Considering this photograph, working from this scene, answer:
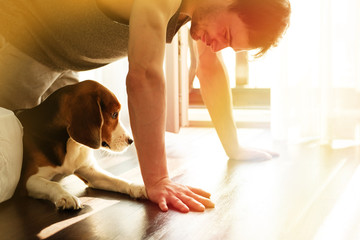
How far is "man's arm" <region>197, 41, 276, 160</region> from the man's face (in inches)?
16.1

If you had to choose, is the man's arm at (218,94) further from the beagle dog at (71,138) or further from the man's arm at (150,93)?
the man's arm at (150,93)

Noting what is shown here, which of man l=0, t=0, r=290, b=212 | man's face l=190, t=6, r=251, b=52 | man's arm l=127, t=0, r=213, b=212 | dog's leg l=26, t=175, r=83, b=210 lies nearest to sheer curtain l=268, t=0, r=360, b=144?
man l=0, t=0, r=290, b=212

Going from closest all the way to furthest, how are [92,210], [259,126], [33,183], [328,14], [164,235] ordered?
[164,235] < [92,210] < [33,183] < [328,14] < [259,126]

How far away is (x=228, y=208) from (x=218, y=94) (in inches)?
26.9

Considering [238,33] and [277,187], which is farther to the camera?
[277,187]

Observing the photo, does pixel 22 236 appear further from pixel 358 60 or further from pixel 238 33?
pixel 358 60

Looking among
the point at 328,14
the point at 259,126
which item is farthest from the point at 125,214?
the point at 259,126

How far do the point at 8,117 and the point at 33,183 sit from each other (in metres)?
0.23

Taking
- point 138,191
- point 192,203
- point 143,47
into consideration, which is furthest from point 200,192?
point 143,47

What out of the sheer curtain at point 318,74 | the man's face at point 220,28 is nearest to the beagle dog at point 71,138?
the man's face at point 220,28

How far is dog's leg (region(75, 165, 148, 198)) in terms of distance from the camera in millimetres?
1563

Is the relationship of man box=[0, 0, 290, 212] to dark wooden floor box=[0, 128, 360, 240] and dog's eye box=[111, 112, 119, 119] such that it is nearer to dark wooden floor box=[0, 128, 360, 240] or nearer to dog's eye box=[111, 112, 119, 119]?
dark wooden floor box=[0, 128, 360, 240]

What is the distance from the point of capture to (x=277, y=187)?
1.62 meters

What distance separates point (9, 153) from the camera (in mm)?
1480
